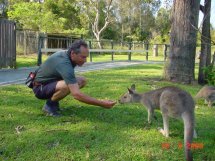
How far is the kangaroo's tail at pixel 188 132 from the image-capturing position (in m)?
4.20

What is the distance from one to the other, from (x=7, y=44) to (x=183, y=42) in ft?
20.8

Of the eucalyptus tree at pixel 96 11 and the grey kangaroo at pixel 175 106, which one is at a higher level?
the eucalyptus tree at pixel 96 11

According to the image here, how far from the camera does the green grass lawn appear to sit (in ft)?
15.1

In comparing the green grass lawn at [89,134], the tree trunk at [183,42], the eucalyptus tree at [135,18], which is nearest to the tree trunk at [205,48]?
the tree trunk at [183,42]

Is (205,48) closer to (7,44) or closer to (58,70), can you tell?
(58,70)

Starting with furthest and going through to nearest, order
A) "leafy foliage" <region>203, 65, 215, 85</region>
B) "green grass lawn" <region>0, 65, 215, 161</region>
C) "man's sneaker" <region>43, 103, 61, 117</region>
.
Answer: "leafy foliage" <region>203, 65, 215, 85</region>, "man's sneaker" <region>43, 103, 61, 117</region>, "green grass lawn" <region>0, 65, 215, 161</region>

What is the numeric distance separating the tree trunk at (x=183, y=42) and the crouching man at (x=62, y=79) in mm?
4579


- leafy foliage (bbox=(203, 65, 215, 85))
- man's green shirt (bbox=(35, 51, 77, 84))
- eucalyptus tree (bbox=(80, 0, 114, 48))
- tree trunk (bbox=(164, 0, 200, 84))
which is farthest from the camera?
eucalyptus tree (bbox=(80, 0, 114, 48))

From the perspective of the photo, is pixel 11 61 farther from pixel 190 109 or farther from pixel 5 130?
pixel 190 109

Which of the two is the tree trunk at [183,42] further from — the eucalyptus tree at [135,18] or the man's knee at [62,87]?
the eucalyptus tree at [135,18]

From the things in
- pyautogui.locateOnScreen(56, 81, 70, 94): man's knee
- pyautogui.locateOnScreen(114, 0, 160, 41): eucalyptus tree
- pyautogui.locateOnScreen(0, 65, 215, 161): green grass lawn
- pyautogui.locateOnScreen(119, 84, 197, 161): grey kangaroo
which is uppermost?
pyautogui.locateOnScreen(114, 0, 160, 41): eucalyptus tree

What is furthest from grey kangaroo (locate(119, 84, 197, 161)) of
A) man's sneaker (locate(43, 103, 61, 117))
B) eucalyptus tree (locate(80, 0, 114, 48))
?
eucalyptus tree (locate(80, 0, 114, 48))

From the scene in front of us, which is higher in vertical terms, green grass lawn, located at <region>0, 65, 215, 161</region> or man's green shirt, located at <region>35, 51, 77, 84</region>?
man's green shirt, located at <region>35, 51, 77, 84</region>

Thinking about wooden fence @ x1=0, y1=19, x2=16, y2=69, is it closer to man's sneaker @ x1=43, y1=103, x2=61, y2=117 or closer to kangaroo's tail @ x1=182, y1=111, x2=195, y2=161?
man's sneaker @ x1=43, y1=103, x2=61, y2=117
